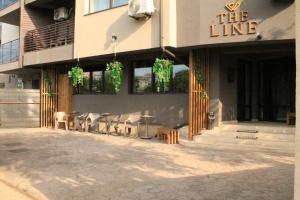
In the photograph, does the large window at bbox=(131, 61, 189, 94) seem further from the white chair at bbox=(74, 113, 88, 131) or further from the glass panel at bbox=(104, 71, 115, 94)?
the white chair at bbox=(74, 113, 88, 131)

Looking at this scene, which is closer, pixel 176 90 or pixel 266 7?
pixel 266 7

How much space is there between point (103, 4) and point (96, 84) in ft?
15.6

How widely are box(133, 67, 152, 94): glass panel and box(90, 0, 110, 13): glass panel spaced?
3.21m

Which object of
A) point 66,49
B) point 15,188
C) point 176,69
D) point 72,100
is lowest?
point 15,188

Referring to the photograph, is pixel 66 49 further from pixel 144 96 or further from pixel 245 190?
pixel 245 190

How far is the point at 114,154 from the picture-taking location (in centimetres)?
1130

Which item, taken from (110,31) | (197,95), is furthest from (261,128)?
(110,31)

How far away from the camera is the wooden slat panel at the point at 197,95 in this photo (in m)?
13.5

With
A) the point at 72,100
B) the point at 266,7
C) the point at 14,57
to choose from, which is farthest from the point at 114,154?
the point at 14,57

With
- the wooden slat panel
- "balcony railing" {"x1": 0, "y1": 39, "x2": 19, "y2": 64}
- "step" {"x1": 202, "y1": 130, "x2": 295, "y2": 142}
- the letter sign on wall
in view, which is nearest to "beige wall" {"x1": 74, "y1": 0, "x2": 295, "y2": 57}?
the letter sign on wall

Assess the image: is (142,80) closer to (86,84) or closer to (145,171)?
(86,84)

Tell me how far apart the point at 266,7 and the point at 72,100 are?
12.1 meters

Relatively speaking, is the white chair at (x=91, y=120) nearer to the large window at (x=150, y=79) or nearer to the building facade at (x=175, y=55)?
the building facade at (x=175, y=55)

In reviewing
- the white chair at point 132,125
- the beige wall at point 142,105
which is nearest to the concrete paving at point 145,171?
the beige wall at point 142,105
